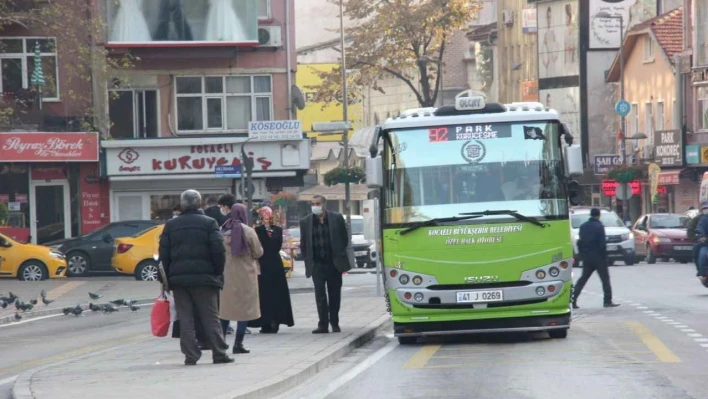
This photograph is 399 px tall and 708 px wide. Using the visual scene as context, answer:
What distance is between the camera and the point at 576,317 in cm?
2397

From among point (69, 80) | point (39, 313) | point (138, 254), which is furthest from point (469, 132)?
point (69, 80)

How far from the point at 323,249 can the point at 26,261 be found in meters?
21.8

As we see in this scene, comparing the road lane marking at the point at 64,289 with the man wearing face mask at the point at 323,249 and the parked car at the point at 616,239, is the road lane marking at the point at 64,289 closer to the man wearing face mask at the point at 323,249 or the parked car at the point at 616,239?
the man wearing face mask at the point at 323,249

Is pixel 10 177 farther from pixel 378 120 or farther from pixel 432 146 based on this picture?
pixel 378 120

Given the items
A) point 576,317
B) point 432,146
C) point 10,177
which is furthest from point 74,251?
point 432,146

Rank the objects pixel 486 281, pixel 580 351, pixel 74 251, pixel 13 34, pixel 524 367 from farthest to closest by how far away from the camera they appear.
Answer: pixel 13 34 → pixel 74 251 → pixel 486 281 → pixel 580 351 → pixel 524 367

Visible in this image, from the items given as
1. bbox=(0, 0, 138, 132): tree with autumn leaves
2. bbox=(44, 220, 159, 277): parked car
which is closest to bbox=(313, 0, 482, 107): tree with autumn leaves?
bbox=(0, 0, 138, 132): tree with autumn leaves

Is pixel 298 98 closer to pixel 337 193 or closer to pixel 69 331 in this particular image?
pixel 69 331

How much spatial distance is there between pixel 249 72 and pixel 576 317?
2827 cm

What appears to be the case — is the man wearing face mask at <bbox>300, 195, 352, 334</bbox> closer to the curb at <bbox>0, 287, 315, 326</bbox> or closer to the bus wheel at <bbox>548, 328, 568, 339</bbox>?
the bus wheel at <bbox>548, 328, 568, 339</bbox>

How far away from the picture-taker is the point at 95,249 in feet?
141

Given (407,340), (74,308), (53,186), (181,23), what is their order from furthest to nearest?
(53,186)
(181,23)
(74,308)
(407,340)

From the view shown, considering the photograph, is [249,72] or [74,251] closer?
[74,251]

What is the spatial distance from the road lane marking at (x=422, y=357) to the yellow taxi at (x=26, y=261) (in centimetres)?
2320
